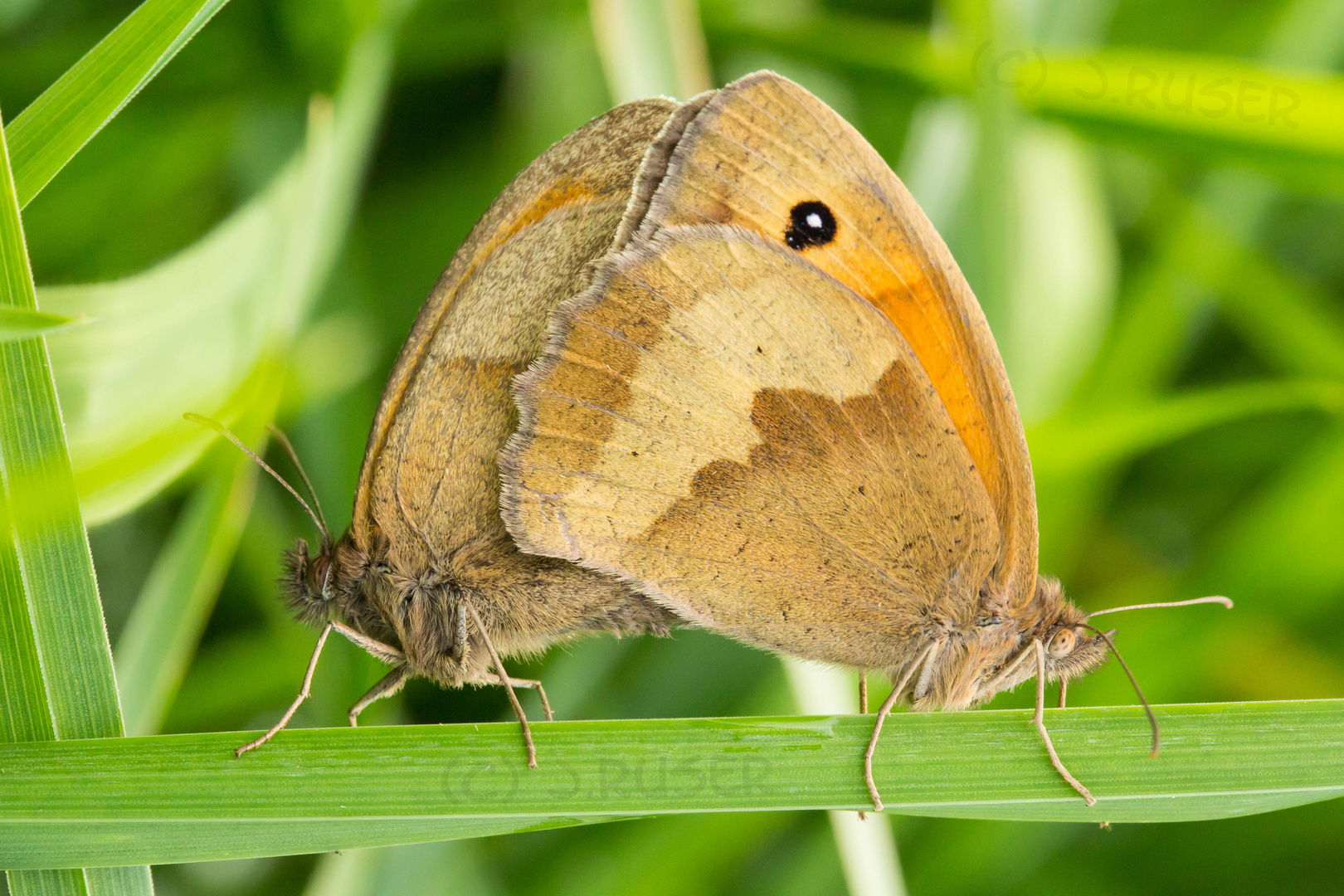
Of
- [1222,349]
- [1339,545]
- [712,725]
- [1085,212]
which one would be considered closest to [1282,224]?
[1222,349]

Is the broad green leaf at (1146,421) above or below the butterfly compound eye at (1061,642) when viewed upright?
above

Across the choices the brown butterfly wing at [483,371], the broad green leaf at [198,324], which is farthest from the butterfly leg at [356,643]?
the broad green leaf at [198,324]


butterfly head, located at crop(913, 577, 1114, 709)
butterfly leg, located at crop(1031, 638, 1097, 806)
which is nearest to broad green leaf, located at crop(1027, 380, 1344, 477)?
butterfly head, located at crop(913, 577, 1114, 709)

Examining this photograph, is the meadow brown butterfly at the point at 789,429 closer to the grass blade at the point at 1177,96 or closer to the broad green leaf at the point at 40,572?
the broad green leaf at the point at 40,572

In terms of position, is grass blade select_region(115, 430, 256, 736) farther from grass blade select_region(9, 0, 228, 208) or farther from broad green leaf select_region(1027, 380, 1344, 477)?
broad green leaf select_region(1027, 380, 1344, 477)

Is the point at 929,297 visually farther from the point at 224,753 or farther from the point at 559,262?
the point at 224,753

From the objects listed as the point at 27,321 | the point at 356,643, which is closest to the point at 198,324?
the point at 356,643
